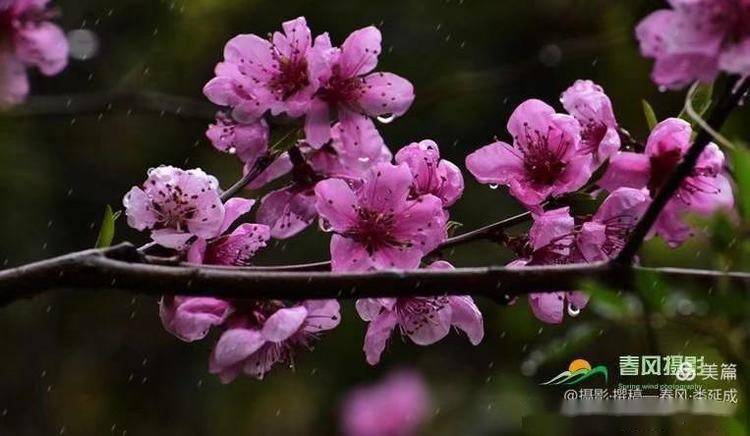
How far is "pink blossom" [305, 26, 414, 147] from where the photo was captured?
34.2 inches

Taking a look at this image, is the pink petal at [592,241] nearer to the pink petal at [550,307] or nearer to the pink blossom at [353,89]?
the pink petal at [550,307]

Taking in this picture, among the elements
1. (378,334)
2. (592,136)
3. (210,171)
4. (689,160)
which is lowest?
(210,171)

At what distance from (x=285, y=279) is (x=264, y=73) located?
26cm

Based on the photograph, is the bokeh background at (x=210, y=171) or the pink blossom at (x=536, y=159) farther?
the bokeh background at (x=210, y=171)

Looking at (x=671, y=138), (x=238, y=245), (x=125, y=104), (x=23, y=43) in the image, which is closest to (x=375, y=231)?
(x=238, y=245)

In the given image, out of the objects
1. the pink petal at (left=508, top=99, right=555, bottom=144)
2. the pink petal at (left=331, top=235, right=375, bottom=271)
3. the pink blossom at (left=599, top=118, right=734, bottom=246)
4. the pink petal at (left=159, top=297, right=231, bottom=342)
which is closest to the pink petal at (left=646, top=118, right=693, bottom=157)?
the pink blossom at (left=599, top=118, right=734, bottom=246)

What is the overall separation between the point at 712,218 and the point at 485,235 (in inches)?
13.9

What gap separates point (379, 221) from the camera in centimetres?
84

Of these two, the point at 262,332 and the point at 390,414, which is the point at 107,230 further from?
the point at 390,414

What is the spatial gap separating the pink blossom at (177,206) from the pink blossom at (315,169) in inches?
2.3

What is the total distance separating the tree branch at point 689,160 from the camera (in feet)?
1.96

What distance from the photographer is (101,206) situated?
10.1ft

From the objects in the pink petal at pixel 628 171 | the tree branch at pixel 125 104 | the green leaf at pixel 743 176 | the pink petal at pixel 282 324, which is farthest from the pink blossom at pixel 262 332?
the tree branch at pixel 125 104

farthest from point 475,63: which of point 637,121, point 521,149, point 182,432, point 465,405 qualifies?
point 521,149
